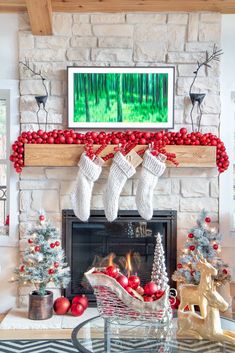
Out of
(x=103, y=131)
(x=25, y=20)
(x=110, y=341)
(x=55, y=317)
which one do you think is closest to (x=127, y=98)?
(x=103, y=131)

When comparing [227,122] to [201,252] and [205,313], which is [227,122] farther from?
[205,313]

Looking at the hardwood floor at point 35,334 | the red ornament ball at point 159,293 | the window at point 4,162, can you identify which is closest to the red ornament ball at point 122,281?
the red ornament ball at point 159,293

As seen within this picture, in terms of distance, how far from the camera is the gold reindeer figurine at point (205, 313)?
2432 mm

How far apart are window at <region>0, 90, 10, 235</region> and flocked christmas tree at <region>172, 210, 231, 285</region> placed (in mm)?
1454

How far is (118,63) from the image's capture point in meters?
4.41

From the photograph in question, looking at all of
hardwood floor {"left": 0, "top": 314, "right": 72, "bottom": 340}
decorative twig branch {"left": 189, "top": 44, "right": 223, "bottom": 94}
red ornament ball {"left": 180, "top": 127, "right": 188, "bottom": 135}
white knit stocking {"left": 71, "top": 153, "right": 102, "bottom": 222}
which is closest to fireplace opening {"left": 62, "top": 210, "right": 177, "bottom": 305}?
white knit stocking {"left": 71, "top": 153, "right": 102, "bottom": 222}

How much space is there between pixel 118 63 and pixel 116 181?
95cm

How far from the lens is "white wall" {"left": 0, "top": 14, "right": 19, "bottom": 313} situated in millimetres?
4434

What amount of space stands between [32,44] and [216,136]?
1610 mm

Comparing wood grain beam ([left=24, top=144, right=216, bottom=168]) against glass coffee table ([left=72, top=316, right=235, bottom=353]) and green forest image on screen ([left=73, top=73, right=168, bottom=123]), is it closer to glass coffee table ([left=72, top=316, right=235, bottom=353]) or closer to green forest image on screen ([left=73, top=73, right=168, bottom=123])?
green forest image on screen ([left=73, top=73, right=168, bottom=123])

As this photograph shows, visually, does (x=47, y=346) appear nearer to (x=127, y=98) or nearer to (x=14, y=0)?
(x=127, y=98)

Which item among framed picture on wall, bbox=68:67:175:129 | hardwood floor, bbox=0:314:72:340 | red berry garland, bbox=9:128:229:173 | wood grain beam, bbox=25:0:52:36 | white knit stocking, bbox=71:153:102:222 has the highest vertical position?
wood grain beam, bbox=25:0:52:36

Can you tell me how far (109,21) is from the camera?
14.5 ft

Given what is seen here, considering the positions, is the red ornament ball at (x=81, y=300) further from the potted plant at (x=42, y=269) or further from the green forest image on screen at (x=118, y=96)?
the green forest image on screen at (x=118, y=96)
